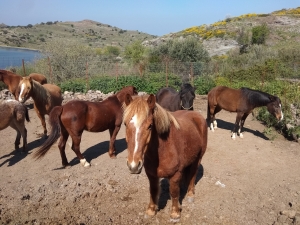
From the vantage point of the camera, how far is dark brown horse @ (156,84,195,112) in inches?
281

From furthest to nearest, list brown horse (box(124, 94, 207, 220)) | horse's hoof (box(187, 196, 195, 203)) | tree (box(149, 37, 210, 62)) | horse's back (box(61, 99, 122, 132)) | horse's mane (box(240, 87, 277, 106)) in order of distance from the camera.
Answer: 1. tree (box(149, 37, 210, 62))
2. horse's mane (box(240, 87, 277, 106))
3. horse's back (box(61, 99, 122, 132))
4. horse's hoof (box(187, 196, 195, 203))
5. brown horse (box(124, 94, 207, 220))

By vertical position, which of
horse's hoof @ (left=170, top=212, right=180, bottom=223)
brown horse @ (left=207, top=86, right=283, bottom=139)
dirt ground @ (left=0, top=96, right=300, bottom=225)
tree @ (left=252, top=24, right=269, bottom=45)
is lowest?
dirt ground @ (left=0, top=96, right=300, bottom=225)

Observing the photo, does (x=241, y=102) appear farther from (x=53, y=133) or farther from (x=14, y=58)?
(x=14, y=58)

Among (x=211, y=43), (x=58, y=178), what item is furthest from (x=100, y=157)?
(x=211, y=43)

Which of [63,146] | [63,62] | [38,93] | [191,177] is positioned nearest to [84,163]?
[63,146]

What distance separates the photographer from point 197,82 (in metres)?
15.4

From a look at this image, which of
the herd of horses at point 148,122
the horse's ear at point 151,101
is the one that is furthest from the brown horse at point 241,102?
the horse's ear at point 151,101

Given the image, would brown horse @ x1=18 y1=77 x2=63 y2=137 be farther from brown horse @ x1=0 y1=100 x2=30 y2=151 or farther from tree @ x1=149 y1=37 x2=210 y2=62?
tree @ x1=149 y1=37 x2=210 y2=62

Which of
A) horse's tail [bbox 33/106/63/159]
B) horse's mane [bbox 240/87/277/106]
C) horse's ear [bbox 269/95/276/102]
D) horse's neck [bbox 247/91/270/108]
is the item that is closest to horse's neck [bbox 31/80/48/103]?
horse's tail [bbox 33/106/63/159]

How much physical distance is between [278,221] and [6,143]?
22.9 ft

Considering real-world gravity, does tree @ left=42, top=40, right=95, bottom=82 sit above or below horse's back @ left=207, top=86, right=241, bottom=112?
above

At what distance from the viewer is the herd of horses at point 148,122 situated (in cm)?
272

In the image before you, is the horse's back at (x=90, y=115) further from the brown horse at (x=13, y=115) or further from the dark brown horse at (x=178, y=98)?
the dark brown horse at (x=178, y=98)

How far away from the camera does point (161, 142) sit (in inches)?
127
